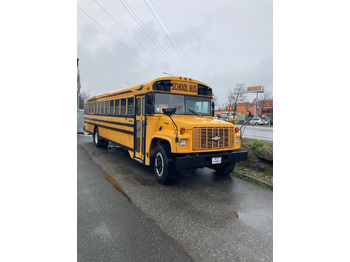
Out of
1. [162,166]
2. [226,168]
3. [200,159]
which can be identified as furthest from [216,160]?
[162,166]

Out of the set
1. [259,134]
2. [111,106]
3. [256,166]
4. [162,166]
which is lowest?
[256,166]

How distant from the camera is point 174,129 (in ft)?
14.7

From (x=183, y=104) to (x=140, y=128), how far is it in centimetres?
138

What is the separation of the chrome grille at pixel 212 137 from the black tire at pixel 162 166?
0.72 m

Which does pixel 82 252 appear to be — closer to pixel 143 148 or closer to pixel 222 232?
pixel 222 232

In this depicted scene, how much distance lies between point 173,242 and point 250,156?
455 cm

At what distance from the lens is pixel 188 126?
4387mm

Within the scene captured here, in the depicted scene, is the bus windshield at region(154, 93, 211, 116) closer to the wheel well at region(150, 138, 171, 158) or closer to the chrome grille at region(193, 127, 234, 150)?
the wheel well at region(150, 138, 171, 158)

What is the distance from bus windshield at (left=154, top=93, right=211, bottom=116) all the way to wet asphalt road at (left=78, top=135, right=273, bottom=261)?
5.69 feet

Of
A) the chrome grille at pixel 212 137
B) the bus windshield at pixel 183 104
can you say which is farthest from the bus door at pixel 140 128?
the chrome grille at pixel 212 137

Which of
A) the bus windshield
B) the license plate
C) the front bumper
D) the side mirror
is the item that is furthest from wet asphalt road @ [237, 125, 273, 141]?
the side mirror

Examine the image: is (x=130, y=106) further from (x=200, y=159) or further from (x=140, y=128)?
(x=200, y=159)

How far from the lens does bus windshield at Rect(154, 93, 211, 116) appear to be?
5.22m

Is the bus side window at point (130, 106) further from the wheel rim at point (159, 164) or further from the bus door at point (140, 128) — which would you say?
the wheel rim at point (159, 164)
